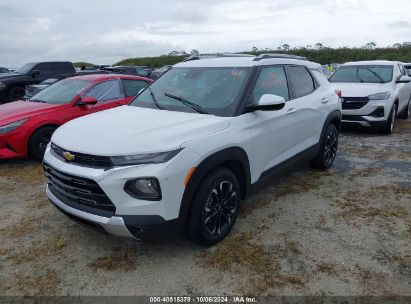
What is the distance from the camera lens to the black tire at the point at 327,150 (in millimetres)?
5492

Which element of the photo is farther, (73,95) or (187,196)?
(73,95)

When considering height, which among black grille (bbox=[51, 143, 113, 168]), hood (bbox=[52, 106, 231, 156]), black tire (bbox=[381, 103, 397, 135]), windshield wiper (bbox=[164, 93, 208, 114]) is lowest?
black tire (bbox=[381, 103, 397, 135])

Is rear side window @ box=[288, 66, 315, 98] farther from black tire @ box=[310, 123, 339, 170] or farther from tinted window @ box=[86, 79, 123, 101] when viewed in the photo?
tinted window @ box=[86, 79, 123, 101]

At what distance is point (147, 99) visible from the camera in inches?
Result: 171

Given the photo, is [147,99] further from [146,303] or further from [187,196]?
[146,303]

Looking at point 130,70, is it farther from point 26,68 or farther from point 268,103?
point 268,103

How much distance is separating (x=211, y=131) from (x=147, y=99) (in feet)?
4.51

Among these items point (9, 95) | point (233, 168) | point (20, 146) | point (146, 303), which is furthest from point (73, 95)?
point (9, 95)

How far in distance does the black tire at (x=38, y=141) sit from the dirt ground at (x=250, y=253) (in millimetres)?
1197

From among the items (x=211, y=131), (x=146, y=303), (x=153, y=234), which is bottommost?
(x=146, y=303)

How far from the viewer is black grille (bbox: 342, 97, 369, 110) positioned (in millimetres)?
8164

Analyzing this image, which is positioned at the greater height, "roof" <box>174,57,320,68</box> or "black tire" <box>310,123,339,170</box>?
"roof" <box>174,57,320,68</box>

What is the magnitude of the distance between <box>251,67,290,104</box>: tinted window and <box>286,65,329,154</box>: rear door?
16 cm

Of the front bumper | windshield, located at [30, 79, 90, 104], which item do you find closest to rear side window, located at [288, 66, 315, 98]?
the front bumper
